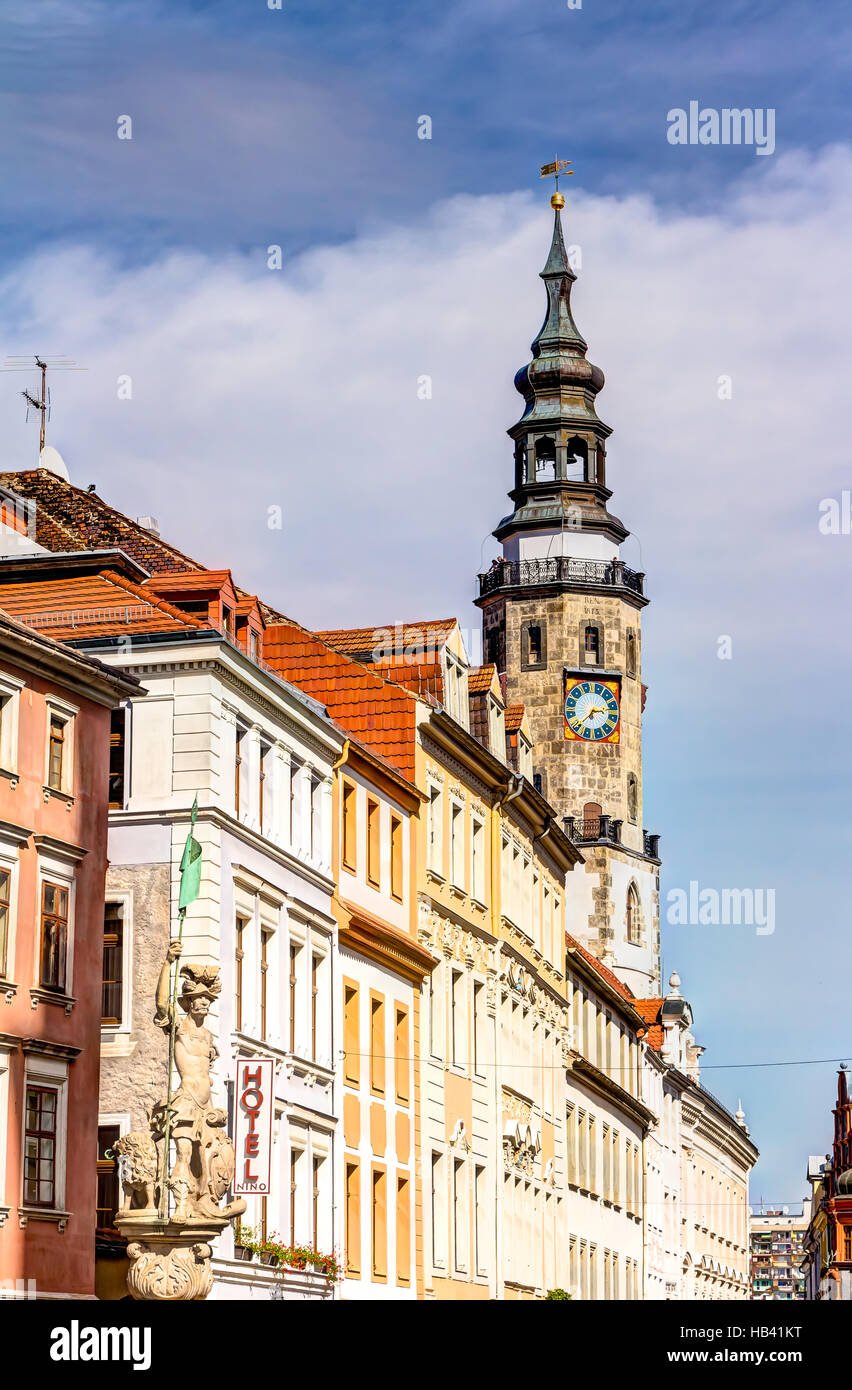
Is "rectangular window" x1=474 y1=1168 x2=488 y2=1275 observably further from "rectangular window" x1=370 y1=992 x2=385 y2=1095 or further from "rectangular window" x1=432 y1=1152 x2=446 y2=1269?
"rectangular window" x1=370 y1=992 x2=385 y2=1095

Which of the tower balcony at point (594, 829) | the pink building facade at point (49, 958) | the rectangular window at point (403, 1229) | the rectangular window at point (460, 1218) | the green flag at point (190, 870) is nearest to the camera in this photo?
the pink building facade at point (49, 958)

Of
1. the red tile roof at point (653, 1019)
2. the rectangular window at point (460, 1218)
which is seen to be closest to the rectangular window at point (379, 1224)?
the rectangular window at point (460, 1218)

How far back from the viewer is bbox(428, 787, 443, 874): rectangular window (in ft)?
184

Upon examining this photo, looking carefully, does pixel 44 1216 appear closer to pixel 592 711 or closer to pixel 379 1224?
pixel 379 1224

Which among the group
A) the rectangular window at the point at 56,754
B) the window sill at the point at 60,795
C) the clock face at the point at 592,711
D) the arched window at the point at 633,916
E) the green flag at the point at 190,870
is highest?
the clock face at the point at 592,711

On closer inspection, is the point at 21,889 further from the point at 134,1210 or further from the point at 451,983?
the point at 451,983

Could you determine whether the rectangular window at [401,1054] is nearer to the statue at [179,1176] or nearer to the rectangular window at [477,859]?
the rectangular window at [477,859]

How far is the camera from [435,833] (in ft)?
186

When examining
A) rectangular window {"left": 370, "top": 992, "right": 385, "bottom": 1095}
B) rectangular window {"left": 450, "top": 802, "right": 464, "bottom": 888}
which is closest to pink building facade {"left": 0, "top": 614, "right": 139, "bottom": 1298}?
rectangular window {"left": 370, "top": 992, "right": 385, "bottom": 1095}

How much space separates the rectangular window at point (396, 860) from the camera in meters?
53.4

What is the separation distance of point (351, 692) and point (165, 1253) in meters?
20.1

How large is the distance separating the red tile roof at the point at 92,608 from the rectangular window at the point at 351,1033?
8.58 meters
